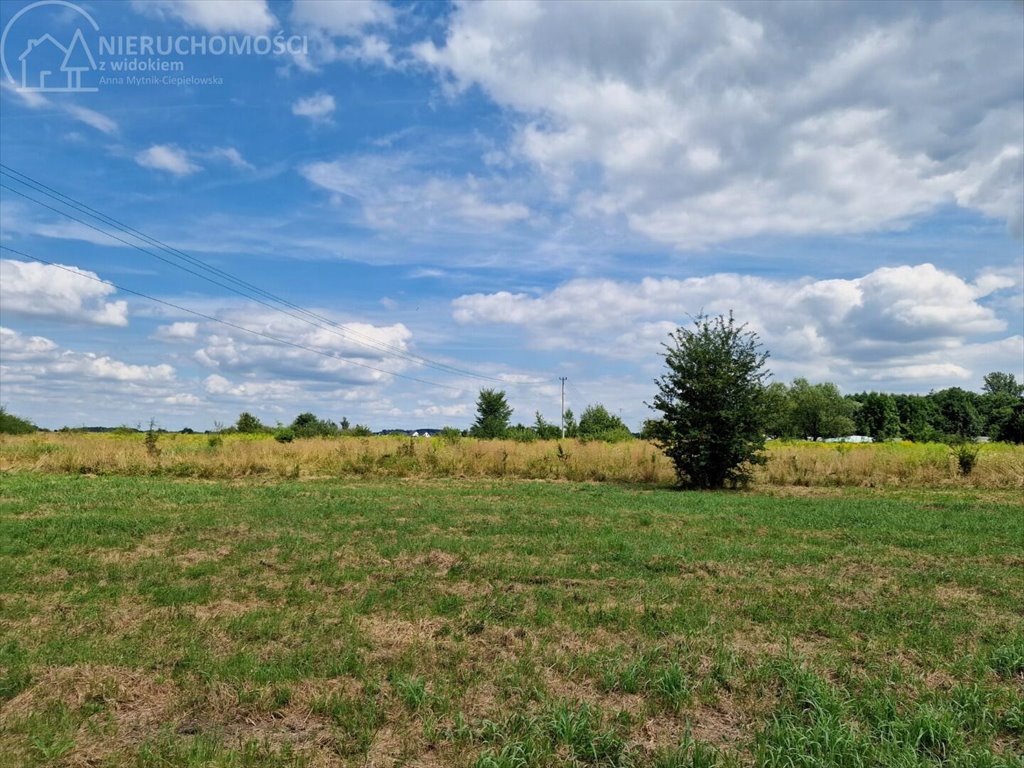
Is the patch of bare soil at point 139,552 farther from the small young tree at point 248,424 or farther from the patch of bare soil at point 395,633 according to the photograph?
the small young tree at point 248,424

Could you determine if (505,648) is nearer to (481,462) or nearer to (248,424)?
(481,462)

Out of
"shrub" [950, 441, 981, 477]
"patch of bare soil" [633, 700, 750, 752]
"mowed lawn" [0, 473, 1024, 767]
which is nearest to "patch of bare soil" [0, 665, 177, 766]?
"mowed lawn" [0, 473, 1024, 767]

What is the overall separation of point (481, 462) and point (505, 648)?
21.7 meters

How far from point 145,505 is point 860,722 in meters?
14.6

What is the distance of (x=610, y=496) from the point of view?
699 inches

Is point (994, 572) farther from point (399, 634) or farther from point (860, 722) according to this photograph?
point (399, 634)

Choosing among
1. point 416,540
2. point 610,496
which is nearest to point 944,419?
point 610,496

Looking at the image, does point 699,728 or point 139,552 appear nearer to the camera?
point 699,728

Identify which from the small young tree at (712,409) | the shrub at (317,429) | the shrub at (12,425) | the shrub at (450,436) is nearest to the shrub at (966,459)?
the small young tree at (712,409)

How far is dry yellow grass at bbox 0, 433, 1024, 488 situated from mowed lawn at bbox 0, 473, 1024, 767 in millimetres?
13815

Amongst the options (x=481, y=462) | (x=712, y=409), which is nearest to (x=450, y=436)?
Answer: (x=481, y=462)

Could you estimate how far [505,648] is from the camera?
5.40m

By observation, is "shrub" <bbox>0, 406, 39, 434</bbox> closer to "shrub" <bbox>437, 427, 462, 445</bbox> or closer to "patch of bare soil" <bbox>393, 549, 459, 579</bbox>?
"shrub" <bbox>437, 427, 462, 445</bbox>

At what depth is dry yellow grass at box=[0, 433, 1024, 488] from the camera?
23.4 m
